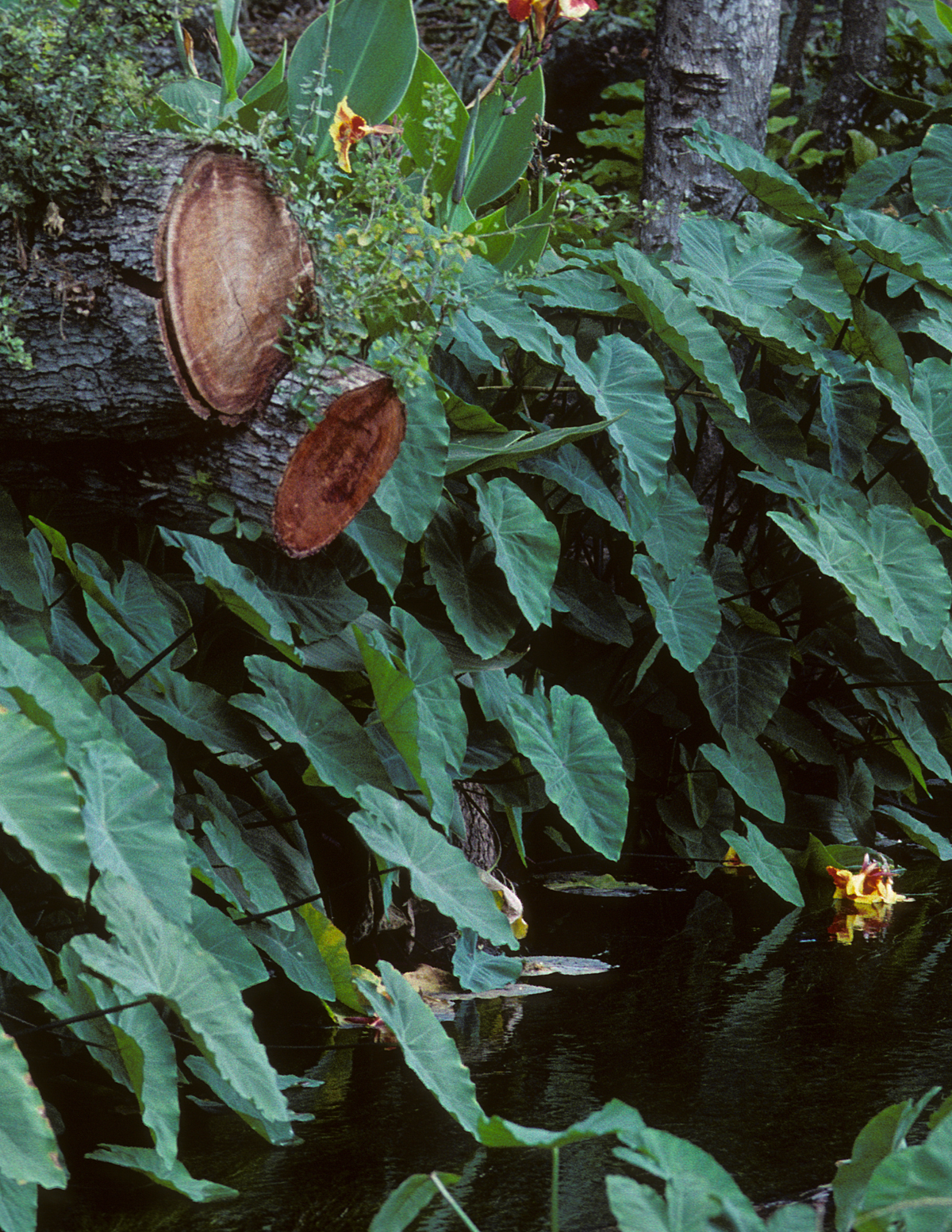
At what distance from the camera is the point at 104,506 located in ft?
5.52

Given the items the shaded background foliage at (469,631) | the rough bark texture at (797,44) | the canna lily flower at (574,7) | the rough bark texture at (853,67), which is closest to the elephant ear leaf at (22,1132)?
the shaded background foliage at (469,631)

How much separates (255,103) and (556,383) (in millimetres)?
730

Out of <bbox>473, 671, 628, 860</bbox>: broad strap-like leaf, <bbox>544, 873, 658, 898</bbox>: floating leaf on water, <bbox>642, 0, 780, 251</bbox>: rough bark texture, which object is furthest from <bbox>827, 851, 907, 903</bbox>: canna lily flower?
<bbox>642, 0, 780, 251</bbox>: rough bark texture

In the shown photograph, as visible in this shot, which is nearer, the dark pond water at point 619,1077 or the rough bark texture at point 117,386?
the dark pond water at point 619,1077

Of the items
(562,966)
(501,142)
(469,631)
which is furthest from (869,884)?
(501,142)

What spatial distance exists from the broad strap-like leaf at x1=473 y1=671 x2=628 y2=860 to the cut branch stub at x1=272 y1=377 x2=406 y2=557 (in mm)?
385

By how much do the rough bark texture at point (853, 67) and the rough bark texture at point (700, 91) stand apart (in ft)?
7.84

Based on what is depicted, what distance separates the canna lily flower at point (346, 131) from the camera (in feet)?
5.57

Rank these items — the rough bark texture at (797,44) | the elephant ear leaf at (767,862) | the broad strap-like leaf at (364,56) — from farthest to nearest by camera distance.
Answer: the rough bark texture at (797,44)
the elephant ear leaf at (767,862)
the broad strap-like leaf at (364,56)

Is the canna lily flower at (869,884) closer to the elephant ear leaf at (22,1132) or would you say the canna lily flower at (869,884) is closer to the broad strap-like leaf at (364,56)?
the broad strap-like leaf at (364,56)

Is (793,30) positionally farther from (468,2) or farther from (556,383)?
(556,383)

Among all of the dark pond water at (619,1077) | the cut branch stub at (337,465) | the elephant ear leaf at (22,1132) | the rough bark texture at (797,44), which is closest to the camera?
the elephant ear leaf at (22,1132)

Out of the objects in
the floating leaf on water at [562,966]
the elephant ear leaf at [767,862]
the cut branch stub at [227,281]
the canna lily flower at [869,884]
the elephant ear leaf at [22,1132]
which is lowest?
the canna lily flower at [869,884]

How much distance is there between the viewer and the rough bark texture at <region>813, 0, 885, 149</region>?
5.16m
